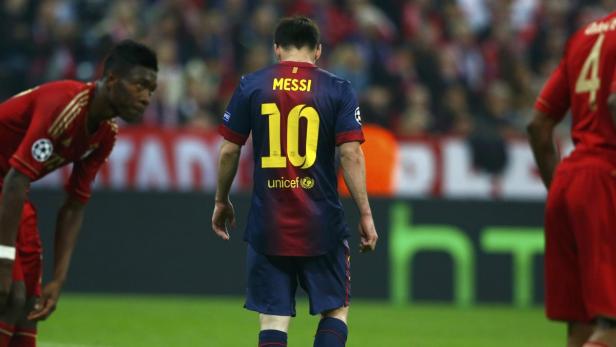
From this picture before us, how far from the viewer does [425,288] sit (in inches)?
577

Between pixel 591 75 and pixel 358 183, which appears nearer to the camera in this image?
pixel 591 75

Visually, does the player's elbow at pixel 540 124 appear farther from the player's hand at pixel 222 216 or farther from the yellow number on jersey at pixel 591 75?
the player's hand at pixel 222 216

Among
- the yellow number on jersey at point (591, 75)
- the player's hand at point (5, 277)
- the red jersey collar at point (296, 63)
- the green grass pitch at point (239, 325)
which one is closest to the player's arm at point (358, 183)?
the red jersey collar at point (296, 63)

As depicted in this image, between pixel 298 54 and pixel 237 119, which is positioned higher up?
pixel 298 54

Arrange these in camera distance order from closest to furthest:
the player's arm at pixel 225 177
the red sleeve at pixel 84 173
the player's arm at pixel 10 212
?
the player's arm at pixel 10 212 < the red sleeve at pixel 84 173 < the player's arm at pixel 225 177

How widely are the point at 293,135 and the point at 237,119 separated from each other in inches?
13.2

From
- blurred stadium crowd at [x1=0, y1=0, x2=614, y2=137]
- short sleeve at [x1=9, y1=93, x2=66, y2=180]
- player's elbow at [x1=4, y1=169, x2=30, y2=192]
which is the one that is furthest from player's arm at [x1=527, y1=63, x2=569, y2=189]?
blurred stadium crowd at [x1=0, y1=0, x2=614, y2=137]

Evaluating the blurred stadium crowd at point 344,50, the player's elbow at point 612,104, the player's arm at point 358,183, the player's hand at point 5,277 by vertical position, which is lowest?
the player's hand at point 5,277

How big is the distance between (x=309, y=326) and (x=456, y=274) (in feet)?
8.89

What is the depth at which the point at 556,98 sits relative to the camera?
6.35 metres

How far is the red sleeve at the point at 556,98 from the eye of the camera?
20.7 ft

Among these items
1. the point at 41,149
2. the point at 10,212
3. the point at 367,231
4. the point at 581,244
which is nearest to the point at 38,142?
the point at 41,149

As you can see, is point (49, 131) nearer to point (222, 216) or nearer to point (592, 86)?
point (222, 216)

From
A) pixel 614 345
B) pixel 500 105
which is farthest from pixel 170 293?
pixel 614 345
